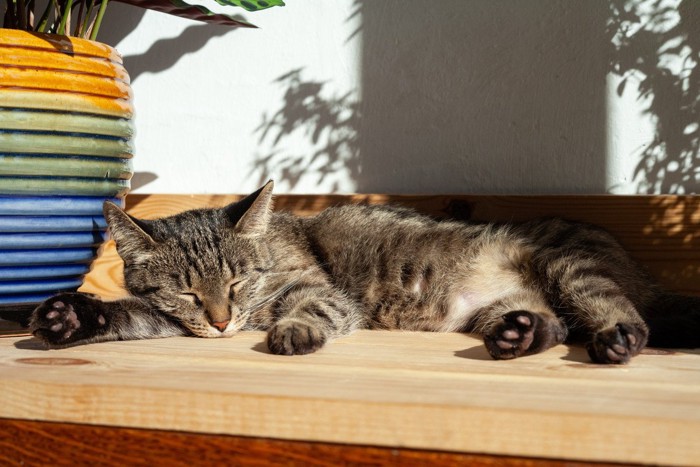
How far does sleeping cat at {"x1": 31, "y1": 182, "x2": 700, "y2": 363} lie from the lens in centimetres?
160

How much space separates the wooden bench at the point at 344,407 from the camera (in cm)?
98

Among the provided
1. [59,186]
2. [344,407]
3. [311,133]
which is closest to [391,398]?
[344,407]

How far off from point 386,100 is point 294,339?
0.96 m

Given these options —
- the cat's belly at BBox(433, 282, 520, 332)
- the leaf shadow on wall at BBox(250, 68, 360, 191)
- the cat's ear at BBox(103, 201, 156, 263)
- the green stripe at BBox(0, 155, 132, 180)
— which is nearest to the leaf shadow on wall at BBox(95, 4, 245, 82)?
the leaf shadow on wall at BBox(250, 68, 360, 191)

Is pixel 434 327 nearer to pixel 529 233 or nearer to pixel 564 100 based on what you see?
pixel 529 233

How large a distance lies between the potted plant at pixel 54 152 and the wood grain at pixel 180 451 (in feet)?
1.98

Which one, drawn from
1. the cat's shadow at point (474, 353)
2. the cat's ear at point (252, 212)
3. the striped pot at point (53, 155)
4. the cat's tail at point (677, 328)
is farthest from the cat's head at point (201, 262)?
the cat's tail at point (677, 328)

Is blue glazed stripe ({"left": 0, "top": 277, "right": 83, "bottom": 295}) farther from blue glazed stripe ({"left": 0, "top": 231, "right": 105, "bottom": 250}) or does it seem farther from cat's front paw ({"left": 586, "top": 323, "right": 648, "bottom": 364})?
cat's front paw ({"left": 586, "top": 323, "right": 648, "bottom": 364})

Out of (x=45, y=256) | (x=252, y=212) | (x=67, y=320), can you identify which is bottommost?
(x=67, y=320)

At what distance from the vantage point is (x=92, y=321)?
1.61m

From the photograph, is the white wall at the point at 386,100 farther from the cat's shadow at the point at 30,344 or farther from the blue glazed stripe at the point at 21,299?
the cat's shadow at the point at 30,344

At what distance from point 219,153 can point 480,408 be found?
1.57m

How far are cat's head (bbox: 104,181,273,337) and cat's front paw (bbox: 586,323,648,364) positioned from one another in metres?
0.82

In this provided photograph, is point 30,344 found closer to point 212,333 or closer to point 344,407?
point 212,333
